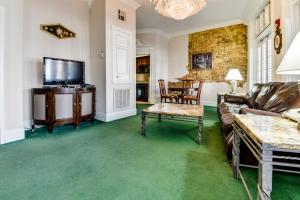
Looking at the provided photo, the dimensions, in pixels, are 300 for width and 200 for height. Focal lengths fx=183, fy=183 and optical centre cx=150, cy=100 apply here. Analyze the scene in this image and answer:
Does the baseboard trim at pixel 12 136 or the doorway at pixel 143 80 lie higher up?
the doorway at pixel 143 80

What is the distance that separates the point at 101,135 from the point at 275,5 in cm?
412

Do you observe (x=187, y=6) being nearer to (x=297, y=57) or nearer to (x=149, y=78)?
(x=297, y=57)

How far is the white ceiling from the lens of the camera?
529 centimetres

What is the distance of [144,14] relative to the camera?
19.9 feet

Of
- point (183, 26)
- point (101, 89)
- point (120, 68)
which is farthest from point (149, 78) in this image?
point (101, 89)

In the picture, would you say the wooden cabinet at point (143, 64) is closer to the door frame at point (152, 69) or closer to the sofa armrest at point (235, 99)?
the door frame at point (152, 69)

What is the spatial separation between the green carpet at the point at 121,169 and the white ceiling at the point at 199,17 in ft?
13.3

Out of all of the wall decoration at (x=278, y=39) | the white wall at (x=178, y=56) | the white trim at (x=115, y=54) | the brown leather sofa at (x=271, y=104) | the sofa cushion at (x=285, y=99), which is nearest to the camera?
the brown leather sofa at (x=271, y=104)

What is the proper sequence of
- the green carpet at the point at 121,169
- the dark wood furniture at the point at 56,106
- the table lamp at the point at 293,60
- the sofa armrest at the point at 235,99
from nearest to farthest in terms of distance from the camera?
the table lamp at the point at 293,60 < the green carpet at the point at 121,169 < the dark wood furniture at the point at 56,106 < the sofa armrest at the point at 235,99

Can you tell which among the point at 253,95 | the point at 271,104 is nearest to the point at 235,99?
the point at 253,95

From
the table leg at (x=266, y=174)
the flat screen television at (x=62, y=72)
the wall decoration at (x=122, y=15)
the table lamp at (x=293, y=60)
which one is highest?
the wall decoration at (x=122, y=15)

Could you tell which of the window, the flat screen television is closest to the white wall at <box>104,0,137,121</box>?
the flat screen television

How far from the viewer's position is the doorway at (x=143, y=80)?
27.3 ft

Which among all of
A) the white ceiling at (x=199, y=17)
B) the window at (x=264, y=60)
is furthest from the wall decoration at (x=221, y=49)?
the window at (x=264, y=60)
